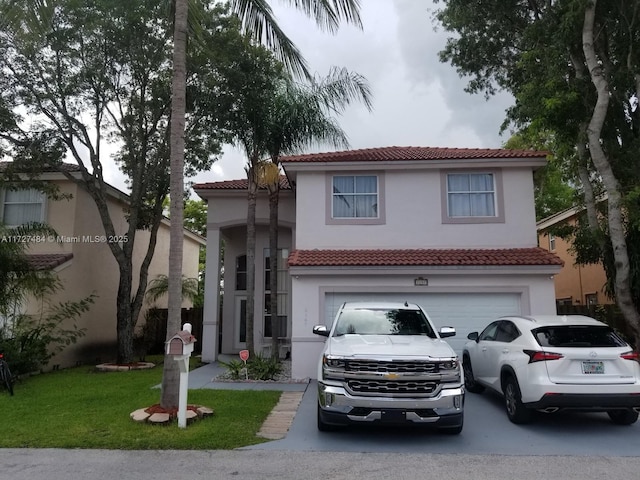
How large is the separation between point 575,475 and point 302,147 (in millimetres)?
10677

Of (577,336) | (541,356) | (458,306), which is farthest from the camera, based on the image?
(458,306)

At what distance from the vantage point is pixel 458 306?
1197 cm

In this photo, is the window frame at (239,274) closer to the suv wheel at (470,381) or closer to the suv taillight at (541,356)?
the suv wheel at (470,381)

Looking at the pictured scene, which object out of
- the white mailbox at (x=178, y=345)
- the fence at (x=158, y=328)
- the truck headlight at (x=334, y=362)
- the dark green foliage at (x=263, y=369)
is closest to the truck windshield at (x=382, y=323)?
the truck headlight at (x=334, y=362)

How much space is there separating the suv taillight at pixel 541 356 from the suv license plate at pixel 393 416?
2.20 meters

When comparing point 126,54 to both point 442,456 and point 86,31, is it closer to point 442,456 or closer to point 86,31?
point 86,31

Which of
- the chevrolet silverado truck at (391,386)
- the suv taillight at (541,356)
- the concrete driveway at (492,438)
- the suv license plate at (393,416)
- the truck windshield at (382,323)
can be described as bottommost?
the concrete driveway at (492,438)

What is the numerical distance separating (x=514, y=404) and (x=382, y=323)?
7.67ft

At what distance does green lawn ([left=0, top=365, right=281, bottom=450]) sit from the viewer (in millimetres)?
6625

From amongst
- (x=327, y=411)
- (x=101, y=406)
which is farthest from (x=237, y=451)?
(x=101, y=406)

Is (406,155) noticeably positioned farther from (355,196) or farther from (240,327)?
(240,327)

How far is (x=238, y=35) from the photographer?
13.8 meters

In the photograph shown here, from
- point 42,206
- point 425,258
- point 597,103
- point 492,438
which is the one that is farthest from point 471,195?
point 42,206

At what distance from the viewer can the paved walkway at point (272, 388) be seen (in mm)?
7391
